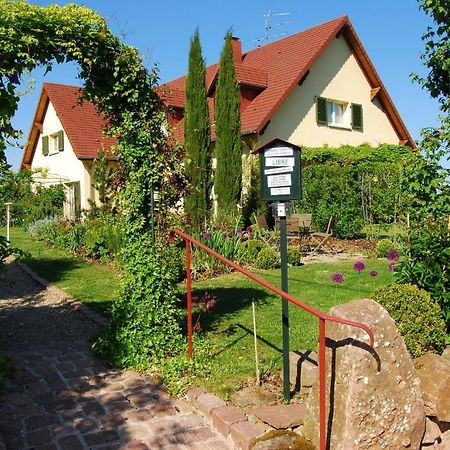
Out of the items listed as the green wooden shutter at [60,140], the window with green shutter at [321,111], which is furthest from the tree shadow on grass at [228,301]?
the green wooden shutter at [60,140]

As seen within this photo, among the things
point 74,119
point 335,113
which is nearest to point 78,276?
point 335,113

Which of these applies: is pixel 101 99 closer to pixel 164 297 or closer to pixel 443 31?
pixel 164 297

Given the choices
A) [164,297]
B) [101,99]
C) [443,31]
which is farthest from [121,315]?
[443,31]

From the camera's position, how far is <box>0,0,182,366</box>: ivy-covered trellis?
4.95 m

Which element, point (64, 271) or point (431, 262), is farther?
point (64, 271)

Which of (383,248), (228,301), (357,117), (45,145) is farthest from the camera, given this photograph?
(45,145)

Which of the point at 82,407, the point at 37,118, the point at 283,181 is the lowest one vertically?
the point at 82,407

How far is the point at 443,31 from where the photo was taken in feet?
28.6

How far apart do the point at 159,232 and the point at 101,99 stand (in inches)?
61.4

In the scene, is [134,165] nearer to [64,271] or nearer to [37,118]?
[64,271]

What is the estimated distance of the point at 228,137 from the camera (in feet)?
54.5

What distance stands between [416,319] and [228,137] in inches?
502

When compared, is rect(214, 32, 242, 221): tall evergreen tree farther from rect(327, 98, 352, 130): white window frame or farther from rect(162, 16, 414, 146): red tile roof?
rect(327, 98, 352, 130): white window frame

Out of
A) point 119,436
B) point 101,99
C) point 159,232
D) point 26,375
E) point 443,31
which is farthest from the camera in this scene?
point 443,31
